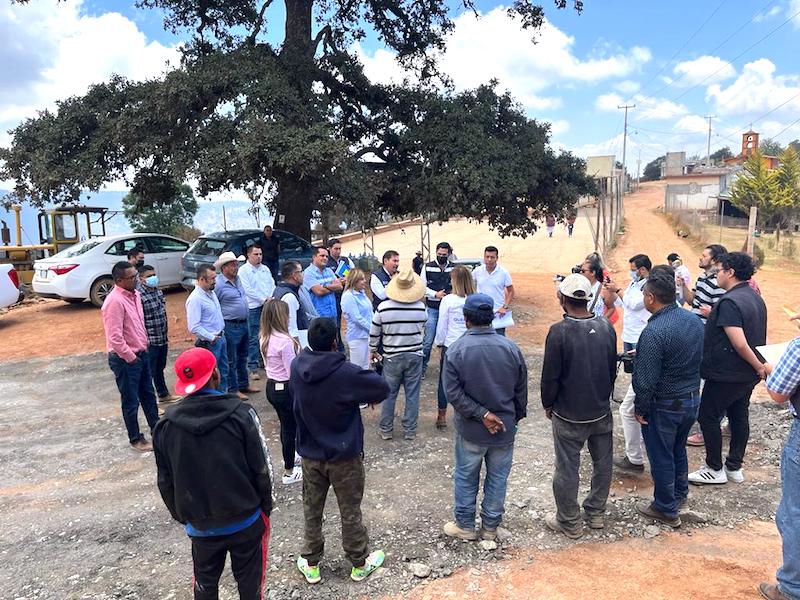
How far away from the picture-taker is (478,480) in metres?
3.76

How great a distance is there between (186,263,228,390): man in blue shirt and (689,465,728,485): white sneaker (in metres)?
4.62

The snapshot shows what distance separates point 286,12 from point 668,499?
470 inches

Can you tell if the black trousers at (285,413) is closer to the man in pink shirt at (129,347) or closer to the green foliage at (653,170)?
the man in pink shirt at (129,347)

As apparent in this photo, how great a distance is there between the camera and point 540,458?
5.16 meters

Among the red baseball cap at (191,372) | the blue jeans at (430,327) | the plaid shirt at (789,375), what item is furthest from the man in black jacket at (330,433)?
the blue jeans at (430,327)

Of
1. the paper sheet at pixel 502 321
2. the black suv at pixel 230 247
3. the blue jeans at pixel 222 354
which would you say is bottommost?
the blue jeans at pixel 222 354

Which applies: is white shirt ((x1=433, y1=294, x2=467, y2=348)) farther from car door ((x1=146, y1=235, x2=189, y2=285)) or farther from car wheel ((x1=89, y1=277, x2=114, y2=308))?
car door ((x1=146, y1=235, x2=189, y2=285))

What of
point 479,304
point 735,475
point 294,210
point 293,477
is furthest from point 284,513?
point 294,210

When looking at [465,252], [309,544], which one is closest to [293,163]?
[309,544]

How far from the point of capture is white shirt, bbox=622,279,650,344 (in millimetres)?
5695

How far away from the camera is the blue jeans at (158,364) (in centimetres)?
621

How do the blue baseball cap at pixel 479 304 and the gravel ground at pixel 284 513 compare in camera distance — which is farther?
the blue baseball cap at pixel 479 304

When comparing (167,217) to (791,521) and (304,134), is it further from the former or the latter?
(791,521)

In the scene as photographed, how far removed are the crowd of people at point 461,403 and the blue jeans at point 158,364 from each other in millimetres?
514
